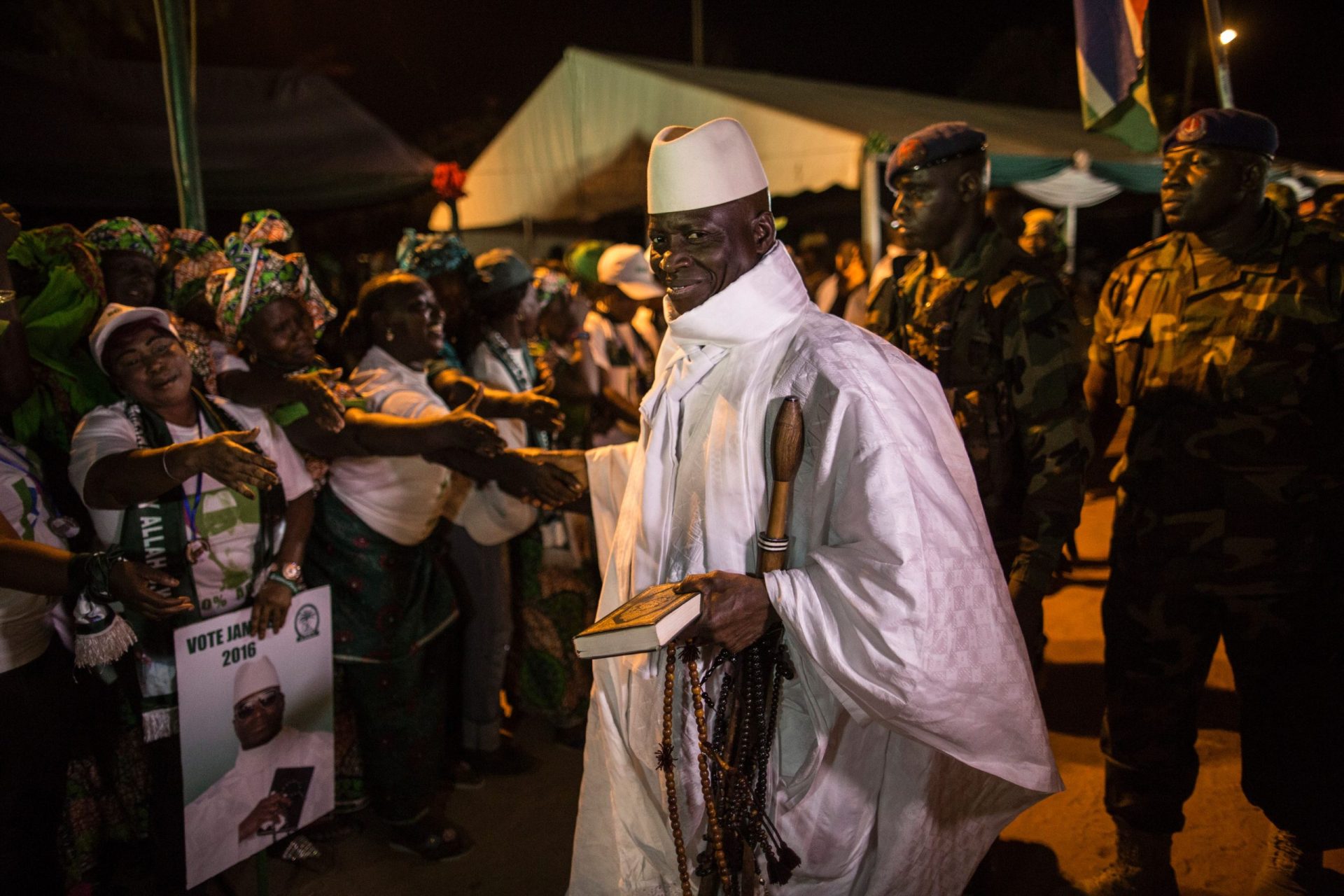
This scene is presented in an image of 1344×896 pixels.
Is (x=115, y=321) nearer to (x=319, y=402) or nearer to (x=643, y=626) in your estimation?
(x=319, y=402)

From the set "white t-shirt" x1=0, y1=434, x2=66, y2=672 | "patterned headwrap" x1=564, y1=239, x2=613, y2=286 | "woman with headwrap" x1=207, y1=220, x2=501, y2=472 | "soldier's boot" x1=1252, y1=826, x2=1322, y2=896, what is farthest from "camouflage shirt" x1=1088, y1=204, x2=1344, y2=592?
"patterned headwrap" x1=564, y1=239, x2=613, y2=286

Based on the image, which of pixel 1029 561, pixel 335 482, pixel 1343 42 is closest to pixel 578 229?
pixel 335 482

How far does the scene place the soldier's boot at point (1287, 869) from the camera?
2699 millimetres

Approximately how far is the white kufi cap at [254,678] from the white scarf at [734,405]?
135 centimetres

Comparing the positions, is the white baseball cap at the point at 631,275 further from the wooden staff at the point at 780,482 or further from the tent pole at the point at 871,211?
the tent pole at the point at 871,211

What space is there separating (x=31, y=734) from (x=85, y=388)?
1.09m

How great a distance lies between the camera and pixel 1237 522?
2.67m

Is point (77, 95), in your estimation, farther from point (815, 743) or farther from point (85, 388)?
point (815, 743)

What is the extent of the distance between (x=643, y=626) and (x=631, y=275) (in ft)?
14.1

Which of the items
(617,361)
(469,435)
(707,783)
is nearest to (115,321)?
(469,435)

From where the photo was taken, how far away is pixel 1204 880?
114 inches

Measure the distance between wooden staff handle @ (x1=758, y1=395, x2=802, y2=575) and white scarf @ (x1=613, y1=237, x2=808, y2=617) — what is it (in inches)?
3.1

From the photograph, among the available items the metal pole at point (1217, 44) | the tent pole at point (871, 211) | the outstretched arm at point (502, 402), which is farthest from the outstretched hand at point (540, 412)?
the tent pole at point (871, 211)

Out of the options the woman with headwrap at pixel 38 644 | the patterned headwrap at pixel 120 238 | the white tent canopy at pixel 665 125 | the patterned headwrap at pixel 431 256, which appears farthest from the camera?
the white tent canopy at pixel 665 125
